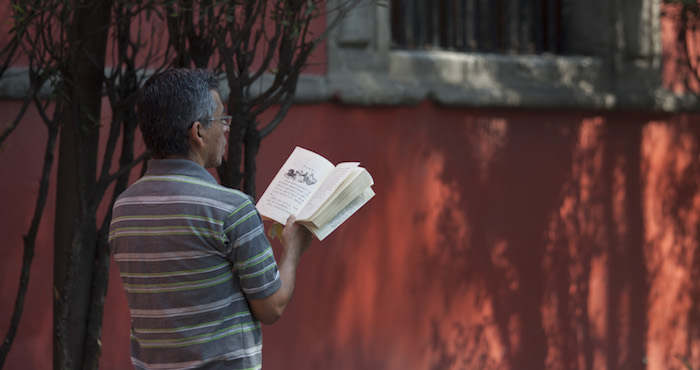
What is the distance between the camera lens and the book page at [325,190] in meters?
2.63

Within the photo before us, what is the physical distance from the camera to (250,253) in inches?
94.6

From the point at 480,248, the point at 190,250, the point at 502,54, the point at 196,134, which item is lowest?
the point at 480,248

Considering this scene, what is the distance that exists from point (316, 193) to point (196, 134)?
1.28 feet

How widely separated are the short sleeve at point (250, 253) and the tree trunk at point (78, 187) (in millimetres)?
1514

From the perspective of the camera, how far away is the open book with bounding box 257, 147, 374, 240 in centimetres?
264

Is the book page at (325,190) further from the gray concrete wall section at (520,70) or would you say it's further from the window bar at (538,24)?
the window bar at (538,24)

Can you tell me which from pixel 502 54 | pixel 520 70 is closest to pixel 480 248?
pixel 520 70

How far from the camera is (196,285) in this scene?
243 cm

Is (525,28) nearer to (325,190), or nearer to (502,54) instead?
(502,54)

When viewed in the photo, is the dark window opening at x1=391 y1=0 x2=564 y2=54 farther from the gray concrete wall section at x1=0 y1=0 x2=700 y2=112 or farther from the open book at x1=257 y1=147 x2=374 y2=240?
the open book at x1=257 y1=147 x2=374 y2=240

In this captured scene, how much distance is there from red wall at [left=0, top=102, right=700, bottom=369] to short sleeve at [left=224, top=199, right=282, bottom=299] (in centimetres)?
275

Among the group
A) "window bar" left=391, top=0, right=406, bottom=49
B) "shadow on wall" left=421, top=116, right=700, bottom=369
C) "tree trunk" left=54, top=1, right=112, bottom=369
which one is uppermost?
"window bar" left=391, top=0, right=406, bottom=49

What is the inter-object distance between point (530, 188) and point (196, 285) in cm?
477

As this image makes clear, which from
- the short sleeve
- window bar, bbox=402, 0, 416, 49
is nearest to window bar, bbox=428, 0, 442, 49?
window bar, bbox=402, 0, 416, 49
